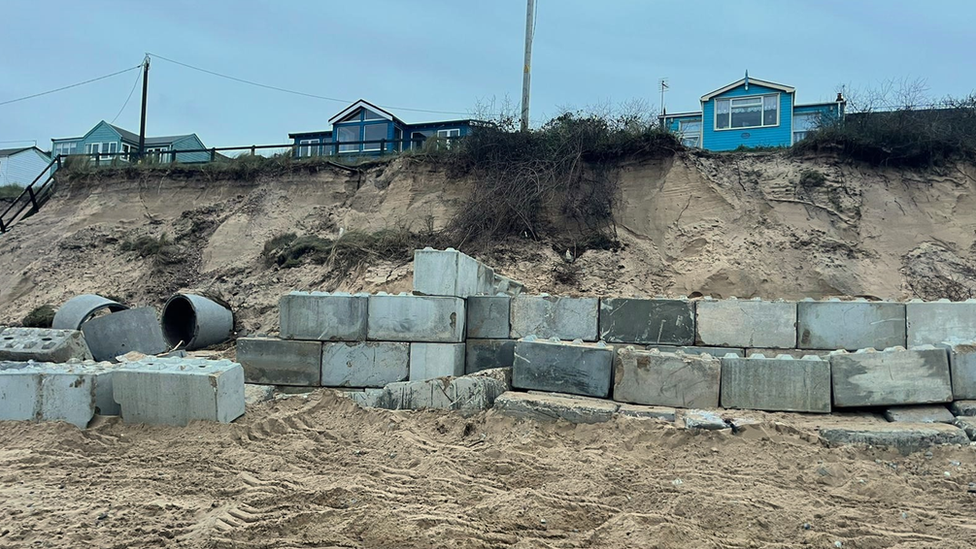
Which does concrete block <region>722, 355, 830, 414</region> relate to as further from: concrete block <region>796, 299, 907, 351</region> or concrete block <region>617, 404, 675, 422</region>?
concrete block <region>796, 299, 907, 351</region>

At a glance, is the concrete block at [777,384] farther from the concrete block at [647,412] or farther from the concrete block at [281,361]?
the concrete block at [281,361]

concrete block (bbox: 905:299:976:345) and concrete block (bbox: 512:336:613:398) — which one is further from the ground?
concrete block (bbox: 905:299:976:345)

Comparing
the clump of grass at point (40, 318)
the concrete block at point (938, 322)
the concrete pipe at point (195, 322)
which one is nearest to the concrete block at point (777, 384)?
the concrete block at point (938, 322)

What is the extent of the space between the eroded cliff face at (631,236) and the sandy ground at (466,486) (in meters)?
5.82

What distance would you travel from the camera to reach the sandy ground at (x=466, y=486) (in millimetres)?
3455

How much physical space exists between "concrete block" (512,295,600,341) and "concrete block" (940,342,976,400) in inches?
133

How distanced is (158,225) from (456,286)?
12.2m

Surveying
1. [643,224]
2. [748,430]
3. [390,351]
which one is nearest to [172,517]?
[390,351]

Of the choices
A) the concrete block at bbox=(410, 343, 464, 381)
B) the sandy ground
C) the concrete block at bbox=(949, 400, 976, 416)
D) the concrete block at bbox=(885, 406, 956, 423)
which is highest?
the concrete block at bbox=(410, 343, 464, 381)

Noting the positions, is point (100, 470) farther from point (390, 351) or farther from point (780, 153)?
point (780, 153)

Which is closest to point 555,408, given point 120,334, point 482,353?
point 482,353

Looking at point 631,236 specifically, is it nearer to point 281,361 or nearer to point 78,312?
point 281,361

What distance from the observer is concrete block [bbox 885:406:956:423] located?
5.11 metres

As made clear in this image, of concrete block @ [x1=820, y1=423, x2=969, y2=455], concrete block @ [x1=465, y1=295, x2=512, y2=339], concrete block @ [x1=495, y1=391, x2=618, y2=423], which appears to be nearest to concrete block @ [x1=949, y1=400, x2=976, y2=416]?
concrete block @ [x1=820, y1=423, x2=969, y2=455]
